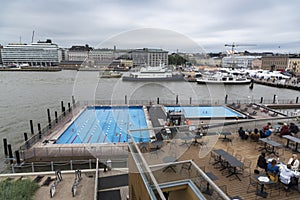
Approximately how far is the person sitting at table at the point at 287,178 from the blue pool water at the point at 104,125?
12.2 m

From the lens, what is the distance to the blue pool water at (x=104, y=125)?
16547 mm

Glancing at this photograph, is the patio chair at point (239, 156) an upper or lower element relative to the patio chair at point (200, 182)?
lower

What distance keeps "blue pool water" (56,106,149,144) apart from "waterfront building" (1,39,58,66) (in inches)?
4845

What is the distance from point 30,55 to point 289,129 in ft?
481

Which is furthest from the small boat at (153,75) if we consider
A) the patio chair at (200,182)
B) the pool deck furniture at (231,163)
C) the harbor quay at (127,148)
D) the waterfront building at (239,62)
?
the waterfront building at (239,62)

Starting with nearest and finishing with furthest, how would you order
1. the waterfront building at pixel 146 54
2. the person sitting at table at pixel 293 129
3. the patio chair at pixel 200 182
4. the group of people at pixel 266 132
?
the patio chair at pixel 200 182
the group of people at pixel 266 132
the person sitting at table at pixel 293 129
the waterfront building at pixel 146 54

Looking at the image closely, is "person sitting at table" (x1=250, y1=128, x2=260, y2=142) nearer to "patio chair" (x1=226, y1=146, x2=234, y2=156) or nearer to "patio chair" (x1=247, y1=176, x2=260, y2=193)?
"patio chair" (x1=226, y1=146, x2=234, y2=156)

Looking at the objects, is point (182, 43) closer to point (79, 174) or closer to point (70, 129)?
point (79, 174)

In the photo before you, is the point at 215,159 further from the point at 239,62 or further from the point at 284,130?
the point at 239,62

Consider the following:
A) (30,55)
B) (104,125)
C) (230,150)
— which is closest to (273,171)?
(230,150)

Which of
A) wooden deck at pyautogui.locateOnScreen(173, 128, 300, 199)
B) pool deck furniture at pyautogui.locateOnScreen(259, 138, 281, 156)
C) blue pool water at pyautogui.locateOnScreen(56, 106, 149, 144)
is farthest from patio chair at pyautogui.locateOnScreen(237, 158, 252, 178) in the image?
blue pool water at pyautogui.locateOnScreen(56, 106, 149, 144)

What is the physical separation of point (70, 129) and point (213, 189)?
16.7 meters

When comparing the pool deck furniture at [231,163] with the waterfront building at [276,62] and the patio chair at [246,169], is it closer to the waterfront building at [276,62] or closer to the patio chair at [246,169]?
the patio chair at [246,169]

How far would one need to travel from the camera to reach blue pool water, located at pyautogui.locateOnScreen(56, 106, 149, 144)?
1655 centimetres
